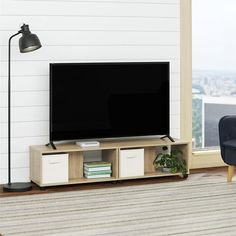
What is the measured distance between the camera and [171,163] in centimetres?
622

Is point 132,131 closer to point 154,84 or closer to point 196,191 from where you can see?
point 154,84

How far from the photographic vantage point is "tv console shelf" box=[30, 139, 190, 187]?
582 cm

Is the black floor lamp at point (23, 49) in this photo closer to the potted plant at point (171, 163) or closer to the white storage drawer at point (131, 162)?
the white storage drawer at point (131, 162)

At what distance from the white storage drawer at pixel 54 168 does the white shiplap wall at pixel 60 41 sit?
38 cm

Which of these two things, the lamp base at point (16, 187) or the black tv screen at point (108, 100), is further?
the black tv screen at point (108, 100)

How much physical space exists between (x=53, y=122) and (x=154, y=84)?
1.07 meters

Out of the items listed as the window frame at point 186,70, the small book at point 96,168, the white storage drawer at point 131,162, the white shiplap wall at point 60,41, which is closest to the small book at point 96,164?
the small book at point 96,168

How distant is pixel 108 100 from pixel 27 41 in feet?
3.25

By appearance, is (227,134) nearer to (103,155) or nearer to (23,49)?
(103,155)

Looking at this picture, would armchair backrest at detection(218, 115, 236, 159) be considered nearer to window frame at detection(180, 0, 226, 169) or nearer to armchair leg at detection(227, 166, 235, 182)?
armchair leg at detection(227, 166, 235, 182)

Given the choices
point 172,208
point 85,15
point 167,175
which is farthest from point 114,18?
point 172,208

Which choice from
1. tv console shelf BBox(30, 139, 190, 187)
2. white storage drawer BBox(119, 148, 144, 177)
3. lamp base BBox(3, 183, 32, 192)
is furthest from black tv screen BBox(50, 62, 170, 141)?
lamp base BBox(3, 183, 32, 192)

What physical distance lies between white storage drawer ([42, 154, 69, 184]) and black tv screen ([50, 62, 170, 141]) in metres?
0.25

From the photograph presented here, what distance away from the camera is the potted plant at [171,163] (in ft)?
20.4
